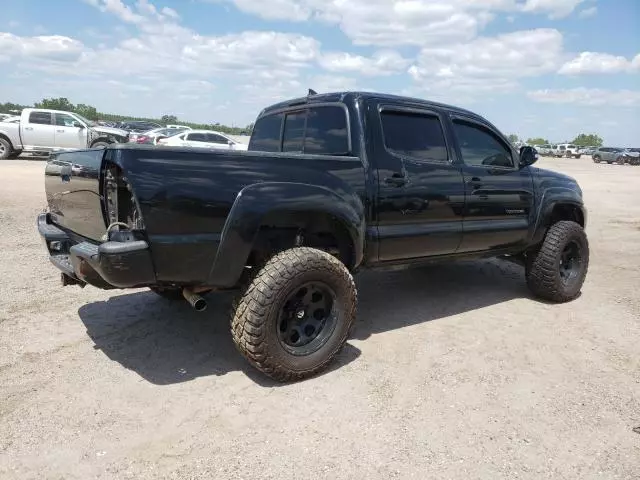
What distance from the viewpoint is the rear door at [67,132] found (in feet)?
60.0

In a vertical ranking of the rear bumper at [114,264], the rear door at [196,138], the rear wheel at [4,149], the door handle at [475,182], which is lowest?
the rear wheel at [4,149]

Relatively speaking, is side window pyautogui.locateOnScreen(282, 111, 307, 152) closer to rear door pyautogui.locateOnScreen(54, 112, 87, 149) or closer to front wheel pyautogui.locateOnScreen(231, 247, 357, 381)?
front wheel pyautogui.locateOnScreen(231, 247, 357, 381)

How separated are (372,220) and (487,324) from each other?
1640 millimetres

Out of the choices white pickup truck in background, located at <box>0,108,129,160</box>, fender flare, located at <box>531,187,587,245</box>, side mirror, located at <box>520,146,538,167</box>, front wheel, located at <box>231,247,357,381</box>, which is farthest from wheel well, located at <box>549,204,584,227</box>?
white pickup truck in background, located at <box>0,108,129,160</box>

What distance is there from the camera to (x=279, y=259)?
3.32m

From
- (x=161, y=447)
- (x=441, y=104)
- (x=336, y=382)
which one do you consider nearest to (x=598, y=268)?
→ (x=441, y=104)

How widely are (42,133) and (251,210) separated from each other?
18002 millimetres

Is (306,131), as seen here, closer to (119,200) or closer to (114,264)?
A: (119,200)

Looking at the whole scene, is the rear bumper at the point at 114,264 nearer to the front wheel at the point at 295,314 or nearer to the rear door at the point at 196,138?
the front wheel at the point at 295,314

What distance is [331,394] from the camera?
3.30m

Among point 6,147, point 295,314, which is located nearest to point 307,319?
point 295,314

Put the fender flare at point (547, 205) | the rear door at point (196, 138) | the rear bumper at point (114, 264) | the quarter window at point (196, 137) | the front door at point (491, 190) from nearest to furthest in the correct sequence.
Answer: the rear bumper at point (114, 264), the front door at point (491, 190), the fender flare at point (547, 205), the rear door at point (196, 138), the quarter window at point (196, 137)

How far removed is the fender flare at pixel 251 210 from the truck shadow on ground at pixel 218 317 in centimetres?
81

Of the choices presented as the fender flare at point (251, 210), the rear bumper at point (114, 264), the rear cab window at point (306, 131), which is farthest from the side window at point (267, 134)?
the rear bumper at point (114, 264)
